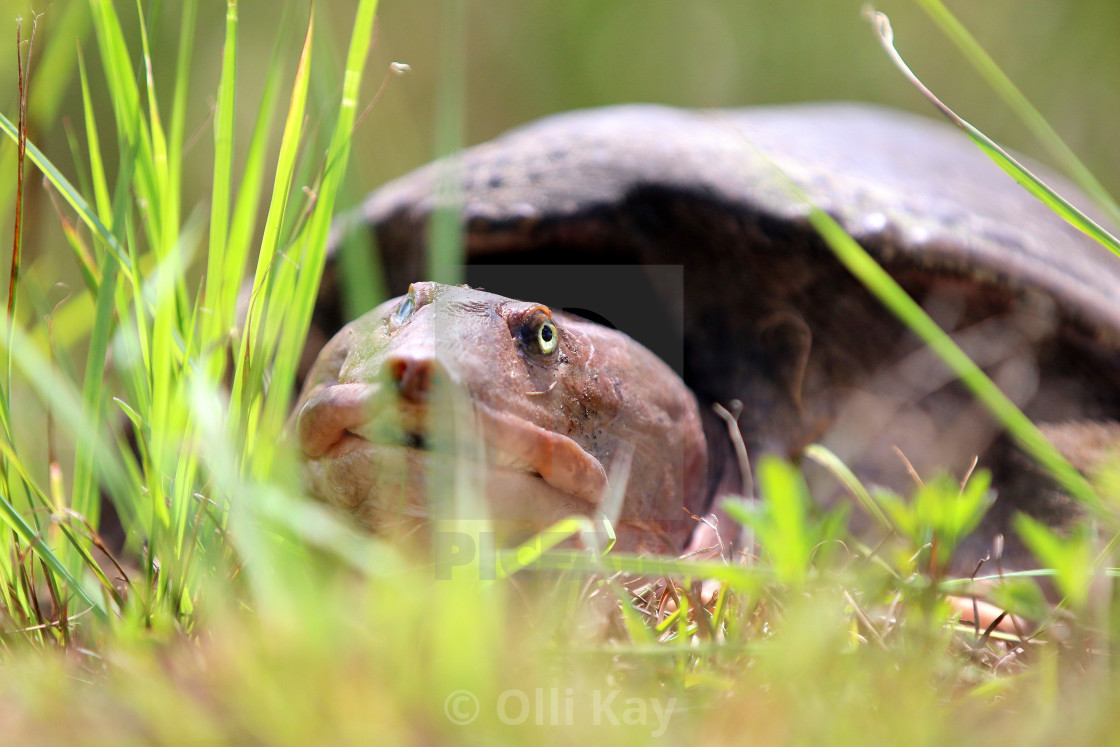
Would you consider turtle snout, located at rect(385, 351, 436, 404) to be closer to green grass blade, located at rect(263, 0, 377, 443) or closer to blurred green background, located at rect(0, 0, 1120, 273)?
green grass blade, located at rect(263, 0, 377, 443)

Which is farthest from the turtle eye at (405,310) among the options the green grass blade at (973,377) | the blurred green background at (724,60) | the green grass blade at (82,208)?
the blurred green background at (724,60)

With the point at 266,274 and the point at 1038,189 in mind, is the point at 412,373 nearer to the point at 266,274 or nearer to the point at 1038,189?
the point at 266,274

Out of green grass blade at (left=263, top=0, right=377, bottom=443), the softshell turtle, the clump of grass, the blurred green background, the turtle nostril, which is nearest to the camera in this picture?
the clump of grass

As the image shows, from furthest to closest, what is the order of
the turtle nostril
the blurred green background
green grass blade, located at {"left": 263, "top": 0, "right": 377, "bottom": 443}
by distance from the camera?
the blurred green background < green grass blade, located at {"left": 263, "top": 0, "right": 377, "bottom": 443} < the turtle nostril

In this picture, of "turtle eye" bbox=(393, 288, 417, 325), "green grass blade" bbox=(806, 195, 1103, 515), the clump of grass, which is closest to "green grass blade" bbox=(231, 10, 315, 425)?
the clump of grass

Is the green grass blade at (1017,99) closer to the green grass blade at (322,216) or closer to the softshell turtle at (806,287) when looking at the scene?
the softshell turtle at (806,287)

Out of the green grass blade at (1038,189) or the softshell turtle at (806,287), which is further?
the softshell turtle at (806,287)
